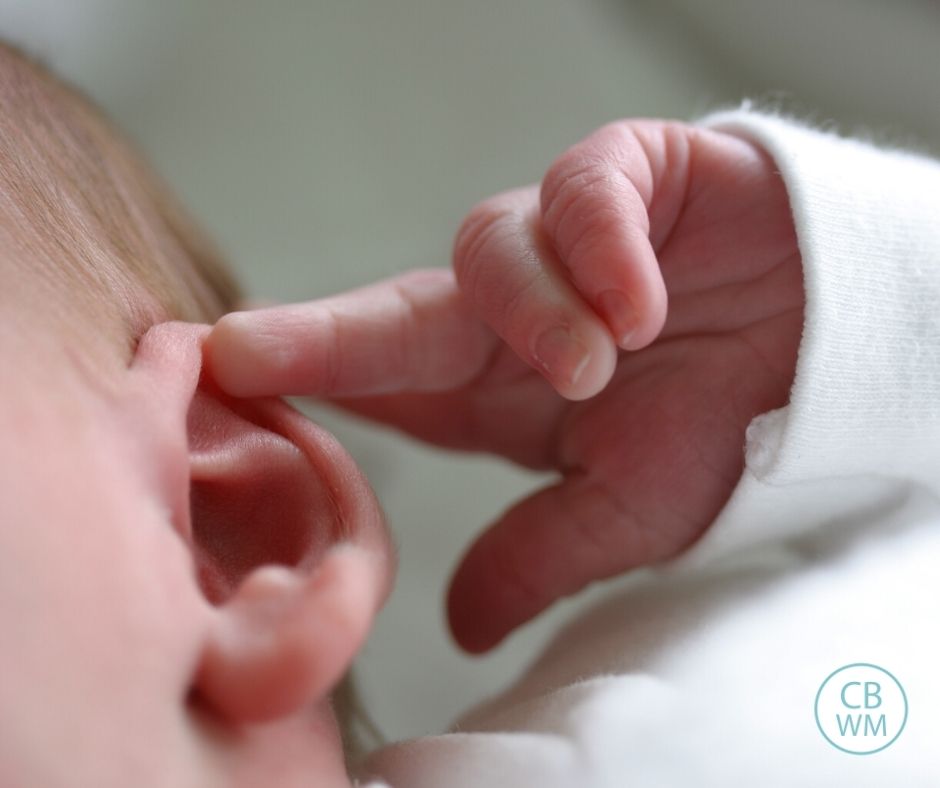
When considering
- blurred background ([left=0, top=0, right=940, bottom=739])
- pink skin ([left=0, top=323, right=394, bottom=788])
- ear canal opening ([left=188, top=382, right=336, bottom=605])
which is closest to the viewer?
pink skin ([left=0, top=323, right=394, bottom=788])

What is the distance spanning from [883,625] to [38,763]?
1.45 ft

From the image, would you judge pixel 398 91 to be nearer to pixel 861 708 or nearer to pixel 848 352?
pixel 848 352

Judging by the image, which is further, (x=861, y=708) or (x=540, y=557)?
(x=540, y=557)

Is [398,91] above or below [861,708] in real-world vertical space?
above

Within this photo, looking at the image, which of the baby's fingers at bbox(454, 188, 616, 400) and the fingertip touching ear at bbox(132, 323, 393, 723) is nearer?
the fingertip touching ear at bbox(132, 323, 393, 723)

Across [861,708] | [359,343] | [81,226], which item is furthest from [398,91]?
[861,708]

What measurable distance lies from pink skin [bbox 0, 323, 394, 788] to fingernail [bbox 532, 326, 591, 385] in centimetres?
12

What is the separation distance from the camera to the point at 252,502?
1.68 feet

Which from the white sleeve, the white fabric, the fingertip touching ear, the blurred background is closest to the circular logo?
the white fabric

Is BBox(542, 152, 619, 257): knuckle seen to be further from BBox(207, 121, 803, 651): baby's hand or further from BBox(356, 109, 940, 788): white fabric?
BBox(356, 109, 940, 788): white fabric

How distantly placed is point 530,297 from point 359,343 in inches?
5.6

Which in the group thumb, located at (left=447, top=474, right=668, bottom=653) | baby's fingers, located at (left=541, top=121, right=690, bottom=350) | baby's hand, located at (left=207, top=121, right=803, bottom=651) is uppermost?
baby's fingers, located at (left=541, top=121, right=690, bottom=350)

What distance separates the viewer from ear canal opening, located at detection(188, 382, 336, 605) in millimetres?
495

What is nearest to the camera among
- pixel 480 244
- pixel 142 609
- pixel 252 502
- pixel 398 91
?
pixel 142 609
